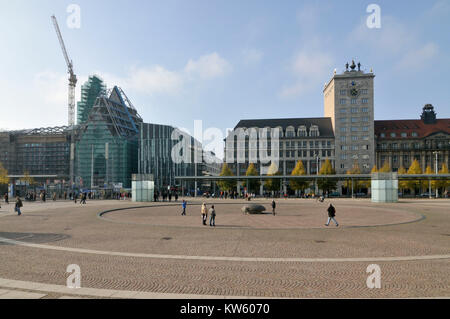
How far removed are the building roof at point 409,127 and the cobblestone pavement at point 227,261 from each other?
9375cm

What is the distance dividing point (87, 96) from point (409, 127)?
4361 inches

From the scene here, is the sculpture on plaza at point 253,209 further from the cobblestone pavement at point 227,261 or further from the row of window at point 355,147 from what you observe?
the row of window at point 355,147

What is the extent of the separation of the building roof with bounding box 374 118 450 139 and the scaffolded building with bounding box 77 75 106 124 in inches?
3789

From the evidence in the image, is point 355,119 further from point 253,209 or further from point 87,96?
point 87,96

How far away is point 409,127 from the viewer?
102 metres

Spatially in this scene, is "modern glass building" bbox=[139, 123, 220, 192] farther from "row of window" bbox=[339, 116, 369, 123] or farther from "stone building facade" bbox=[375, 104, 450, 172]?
"stone building facade" bbox=[375, 104, 450, 172]

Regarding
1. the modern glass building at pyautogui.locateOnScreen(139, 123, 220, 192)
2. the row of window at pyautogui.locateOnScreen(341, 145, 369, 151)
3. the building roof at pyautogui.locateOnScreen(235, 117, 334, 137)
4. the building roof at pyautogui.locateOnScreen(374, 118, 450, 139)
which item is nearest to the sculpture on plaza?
the modern glass building at pyautogui.locateOnScreen(139, 123, 220, 192)

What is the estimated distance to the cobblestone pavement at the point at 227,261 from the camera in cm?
795

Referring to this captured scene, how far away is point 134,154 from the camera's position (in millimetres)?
101688

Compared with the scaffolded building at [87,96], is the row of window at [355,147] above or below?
below

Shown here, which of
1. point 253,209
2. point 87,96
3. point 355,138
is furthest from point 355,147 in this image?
point 87,96

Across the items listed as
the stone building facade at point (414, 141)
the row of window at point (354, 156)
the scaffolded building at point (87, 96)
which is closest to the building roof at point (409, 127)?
the stone building facade at point (414, 141)

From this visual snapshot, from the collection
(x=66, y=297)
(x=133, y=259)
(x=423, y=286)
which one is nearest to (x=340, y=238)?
(x=423, y=286)
